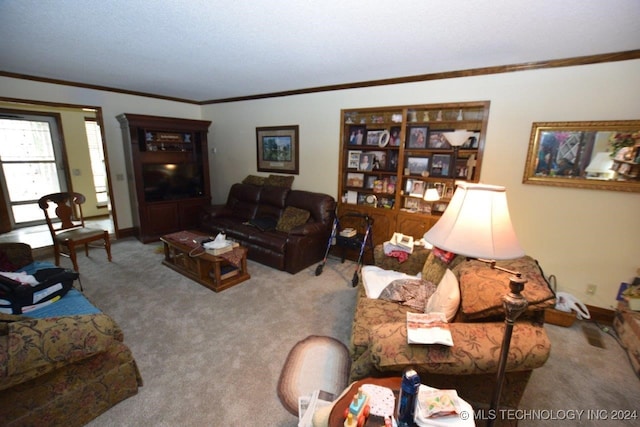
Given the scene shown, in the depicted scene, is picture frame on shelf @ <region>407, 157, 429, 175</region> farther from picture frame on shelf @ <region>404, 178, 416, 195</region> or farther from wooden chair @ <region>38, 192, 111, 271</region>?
wooden chair @ <region>38, 192, 111, 271</region>

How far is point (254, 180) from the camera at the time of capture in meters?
4.98

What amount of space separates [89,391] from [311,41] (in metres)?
2.90

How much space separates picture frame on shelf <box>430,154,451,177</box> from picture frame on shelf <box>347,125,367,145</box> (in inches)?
40.7

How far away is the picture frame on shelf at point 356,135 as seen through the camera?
3.95 metres

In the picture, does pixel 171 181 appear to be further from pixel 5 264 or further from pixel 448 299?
pixel 448 299

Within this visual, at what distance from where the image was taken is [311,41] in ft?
7.56

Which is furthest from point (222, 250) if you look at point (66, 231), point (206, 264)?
point (66, 231)

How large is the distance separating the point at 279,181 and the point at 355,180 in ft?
4.47

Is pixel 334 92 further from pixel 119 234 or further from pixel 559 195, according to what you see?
pixel 119 234

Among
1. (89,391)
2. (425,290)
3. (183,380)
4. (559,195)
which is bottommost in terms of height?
(183,380)

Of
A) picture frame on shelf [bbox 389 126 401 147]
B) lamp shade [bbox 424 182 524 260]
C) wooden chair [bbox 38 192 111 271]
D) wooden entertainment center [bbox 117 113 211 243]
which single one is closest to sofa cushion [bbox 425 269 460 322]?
lamp shade [bbox 424 182 524 260]

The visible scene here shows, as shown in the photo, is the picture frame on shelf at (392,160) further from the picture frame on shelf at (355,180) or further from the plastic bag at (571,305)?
the plastic bag at (571,305)

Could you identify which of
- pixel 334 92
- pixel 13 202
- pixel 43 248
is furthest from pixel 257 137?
pixel 13 202

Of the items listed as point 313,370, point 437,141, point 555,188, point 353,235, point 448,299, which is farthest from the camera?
point 353,235
